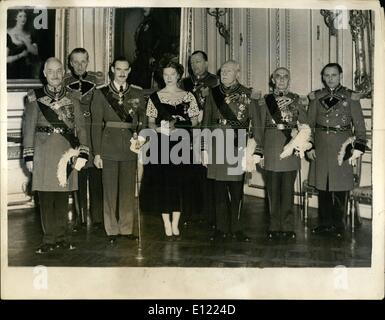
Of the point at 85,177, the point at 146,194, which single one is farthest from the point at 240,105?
the point at 85,177

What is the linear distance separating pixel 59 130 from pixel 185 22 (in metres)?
0.84

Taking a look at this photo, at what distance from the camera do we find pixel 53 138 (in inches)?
133

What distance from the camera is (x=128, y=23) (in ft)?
11.1

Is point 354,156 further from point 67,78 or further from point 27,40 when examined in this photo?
point 27,40

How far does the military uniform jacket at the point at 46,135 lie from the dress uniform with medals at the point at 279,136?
0.93 m

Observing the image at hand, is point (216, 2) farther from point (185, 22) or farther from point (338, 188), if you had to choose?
point (338, 188)

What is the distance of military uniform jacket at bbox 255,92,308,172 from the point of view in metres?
3.46

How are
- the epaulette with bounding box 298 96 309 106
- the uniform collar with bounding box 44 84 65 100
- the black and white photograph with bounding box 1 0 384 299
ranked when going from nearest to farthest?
1. the black and white photograph with bounding box 1 0 384 299
2. the uniform collar with bounding box 44 84 65 100
3. the epaulette with bounding box 298 96 309 106

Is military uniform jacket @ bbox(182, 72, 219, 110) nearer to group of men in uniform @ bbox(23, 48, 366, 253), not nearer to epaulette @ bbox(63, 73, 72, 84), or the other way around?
group of men in uniform @ bbox(23, 48, 366, 253)

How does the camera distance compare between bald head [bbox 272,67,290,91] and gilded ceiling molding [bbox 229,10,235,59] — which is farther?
bald head [bbox 272,67,290,91]

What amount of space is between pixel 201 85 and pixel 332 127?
72cm

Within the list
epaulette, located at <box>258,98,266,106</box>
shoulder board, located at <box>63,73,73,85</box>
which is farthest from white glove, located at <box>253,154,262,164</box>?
shoulder board, located at <box>63,73,73,85</box>

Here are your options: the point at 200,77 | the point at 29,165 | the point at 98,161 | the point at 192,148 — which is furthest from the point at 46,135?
the point at 200,77

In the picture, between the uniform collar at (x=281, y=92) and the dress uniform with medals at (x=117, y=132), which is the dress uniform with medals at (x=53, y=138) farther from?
the uniform collar at (x=281, y=92)
